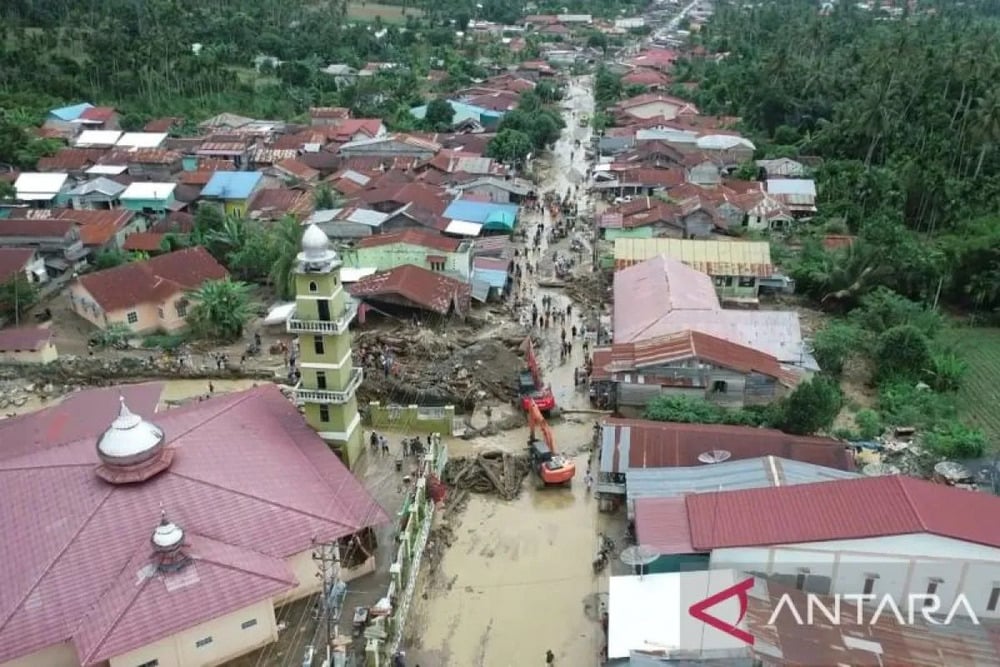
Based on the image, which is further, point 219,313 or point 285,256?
point 285,256

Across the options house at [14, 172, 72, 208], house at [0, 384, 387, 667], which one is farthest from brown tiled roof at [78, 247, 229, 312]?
house at [14, 172, 72, 208]

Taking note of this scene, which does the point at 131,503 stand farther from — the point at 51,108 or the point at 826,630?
the point at 51,108

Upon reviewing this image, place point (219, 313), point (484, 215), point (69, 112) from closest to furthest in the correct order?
1. point (219, 313)
2. point (484, 215)
3. point (69, 112)

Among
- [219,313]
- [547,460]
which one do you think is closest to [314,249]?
[547,460]

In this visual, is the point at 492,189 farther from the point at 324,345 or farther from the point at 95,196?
the point at 324,345

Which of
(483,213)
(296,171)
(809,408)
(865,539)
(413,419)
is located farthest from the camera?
(296,171)

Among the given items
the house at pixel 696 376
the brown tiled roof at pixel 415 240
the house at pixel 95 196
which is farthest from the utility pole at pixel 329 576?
the house at pixel 95 196
